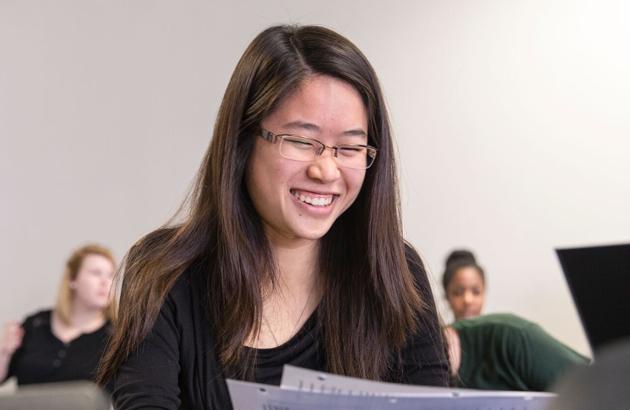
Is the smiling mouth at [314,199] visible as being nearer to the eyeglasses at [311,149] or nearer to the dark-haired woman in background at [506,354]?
the eyeglasses at [311,149]

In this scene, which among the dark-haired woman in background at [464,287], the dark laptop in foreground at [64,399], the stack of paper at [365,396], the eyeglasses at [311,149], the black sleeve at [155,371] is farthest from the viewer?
the dark-haired woman in background at [464,287]

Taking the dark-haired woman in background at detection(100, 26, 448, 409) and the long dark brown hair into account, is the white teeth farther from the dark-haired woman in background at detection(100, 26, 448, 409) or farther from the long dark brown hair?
the long dark brown hair

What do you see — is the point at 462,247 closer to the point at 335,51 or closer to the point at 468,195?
the point at 468,195

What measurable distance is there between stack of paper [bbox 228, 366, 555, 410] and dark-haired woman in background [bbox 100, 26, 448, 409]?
1.05ft

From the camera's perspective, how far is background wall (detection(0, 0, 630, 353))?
4453mm

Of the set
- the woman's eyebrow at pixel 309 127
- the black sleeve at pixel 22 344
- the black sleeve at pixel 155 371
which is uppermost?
the woman's eyebrow at pixel 309 127

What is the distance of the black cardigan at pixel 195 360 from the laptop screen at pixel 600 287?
34 centimetres

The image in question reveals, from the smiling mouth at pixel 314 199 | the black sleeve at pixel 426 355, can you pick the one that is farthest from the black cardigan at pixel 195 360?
the smiling mouth at pixel 314 199

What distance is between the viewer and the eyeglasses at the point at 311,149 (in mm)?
1491

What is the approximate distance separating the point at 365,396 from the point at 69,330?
3.41m

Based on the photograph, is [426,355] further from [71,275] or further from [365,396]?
[71,275]

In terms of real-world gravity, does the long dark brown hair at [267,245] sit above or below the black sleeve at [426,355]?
above

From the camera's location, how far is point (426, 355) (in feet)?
5.22

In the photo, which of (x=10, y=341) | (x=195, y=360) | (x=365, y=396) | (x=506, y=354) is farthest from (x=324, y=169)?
(x=10, y=341)
